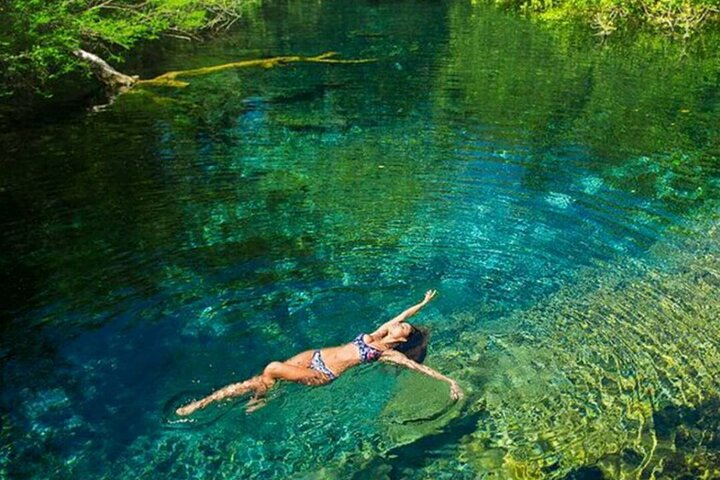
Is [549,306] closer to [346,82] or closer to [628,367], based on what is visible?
[628,367]

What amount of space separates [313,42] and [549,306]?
2789 cm

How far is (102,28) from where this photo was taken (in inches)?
869

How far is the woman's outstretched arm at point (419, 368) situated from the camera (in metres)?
7.59

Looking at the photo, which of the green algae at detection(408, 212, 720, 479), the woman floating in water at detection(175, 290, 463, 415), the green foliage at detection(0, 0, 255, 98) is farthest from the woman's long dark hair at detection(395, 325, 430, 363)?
the green foliage at detection(0, 0, 255, 98)

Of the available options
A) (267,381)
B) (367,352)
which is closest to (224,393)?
(267,381)

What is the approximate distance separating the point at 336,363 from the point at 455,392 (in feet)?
5.14

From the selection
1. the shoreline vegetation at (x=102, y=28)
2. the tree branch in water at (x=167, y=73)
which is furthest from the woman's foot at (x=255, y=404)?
the tree branch in water at (x=167, y=73)

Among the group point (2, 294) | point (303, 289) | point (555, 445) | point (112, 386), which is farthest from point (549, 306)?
point (2, 294)

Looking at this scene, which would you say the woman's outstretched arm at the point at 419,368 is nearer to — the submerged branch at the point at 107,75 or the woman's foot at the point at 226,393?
the woman's foot at the point at 226,393

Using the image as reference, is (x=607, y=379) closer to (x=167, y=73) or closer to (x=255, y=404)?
(x=255, y=404)

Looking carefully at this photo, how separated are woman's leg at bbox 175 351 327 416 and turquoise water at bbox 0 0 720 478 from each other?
0.17 m

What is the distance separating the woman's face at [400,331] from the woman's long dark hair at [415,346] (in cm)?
11

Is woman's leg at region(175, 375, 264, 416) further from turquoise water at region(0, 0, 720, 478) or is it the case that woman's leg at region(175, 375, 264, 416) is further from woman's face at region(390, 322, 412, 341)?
woman's face at region(390, 322, 412, 341)

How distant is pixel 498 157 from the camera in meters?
15.6
